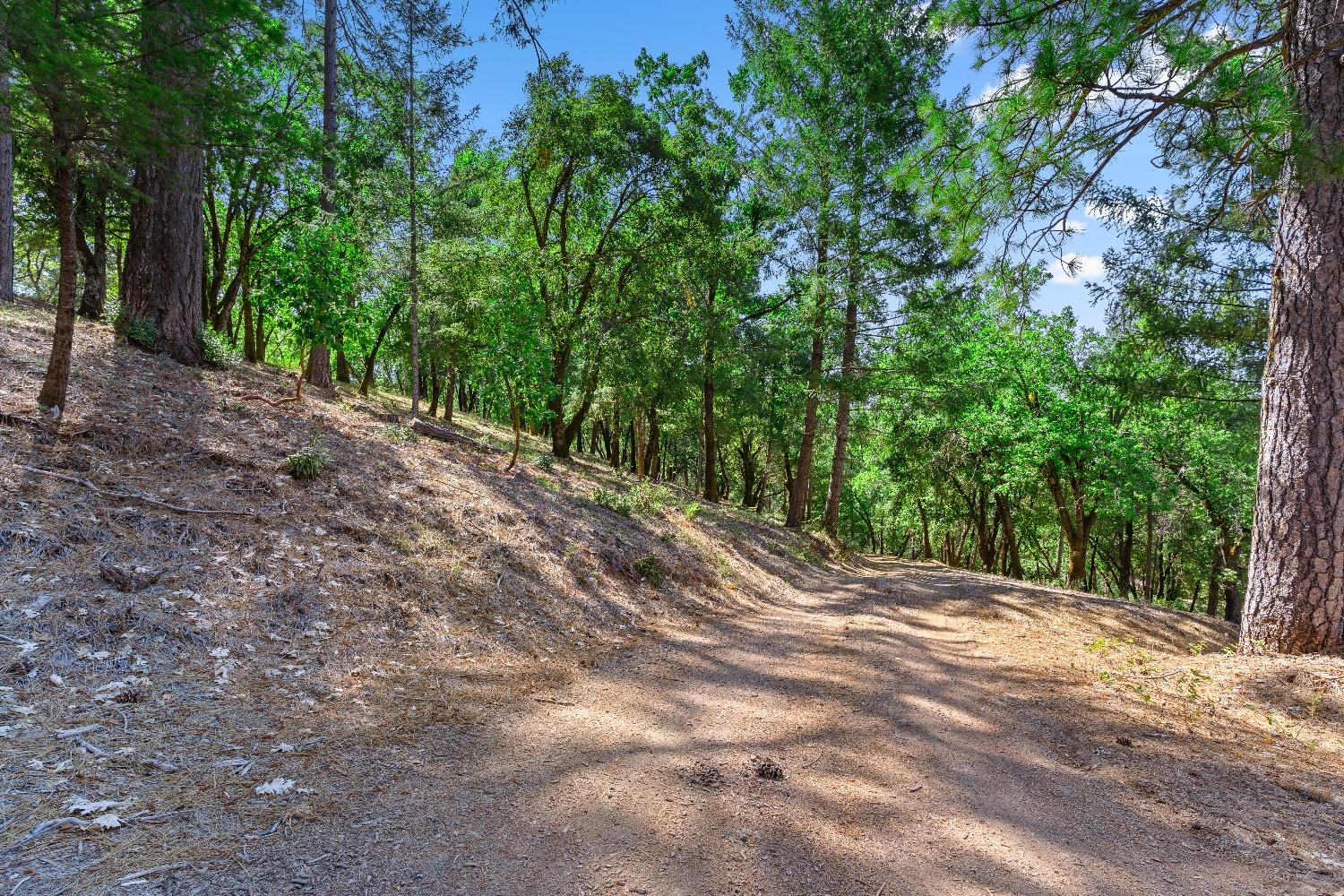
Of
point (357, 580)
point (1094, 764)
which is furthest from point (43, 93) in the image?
point (1094, 764)

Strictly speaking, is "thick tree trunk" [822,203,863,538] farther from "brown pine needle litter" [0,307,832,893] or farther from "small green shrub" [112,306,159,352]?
"small green shrub" [112,306,159,352]

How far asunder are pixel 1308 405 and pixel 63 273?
1001 cm

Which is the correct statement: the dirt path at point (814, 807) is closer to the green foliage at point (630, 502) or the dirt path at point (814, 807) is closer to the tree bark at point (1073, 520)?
the green foliage at point (630, 502)

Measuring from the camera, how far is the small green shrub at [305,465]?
19.8ft

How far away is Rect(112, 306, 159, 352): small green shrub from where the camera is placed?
24.7 ft

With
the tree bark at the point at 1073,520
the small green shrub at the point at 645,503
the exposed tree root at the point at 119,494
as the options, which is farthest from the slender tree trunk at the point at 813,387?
the exposed tree root at the point at 119,494

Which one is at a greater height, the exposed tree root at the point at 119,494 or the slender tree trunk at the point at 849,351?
the slender tree trunk at the point at 849,351

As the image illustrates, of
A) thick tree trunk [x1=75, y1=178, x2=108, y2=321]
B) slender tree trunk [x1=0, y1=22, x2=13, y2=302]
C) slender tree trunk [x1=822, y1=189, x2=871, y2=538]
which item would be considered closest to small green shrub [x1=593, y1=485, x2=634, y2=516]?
slender tree trunk [x1=822, y1=189, x2=871, y2=538]

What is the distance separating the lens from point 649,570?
7.86 m

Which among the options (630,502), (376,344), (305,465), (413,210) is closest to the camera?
(305,465)

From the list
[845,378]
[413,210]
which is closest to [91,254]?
[413,210]

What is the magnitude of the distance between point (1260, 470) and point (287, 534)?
27.4ft

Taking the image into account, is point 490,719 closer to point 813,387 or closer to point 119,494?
point 119,494

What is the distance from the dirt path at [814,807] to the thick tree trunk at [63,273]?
4.82m
